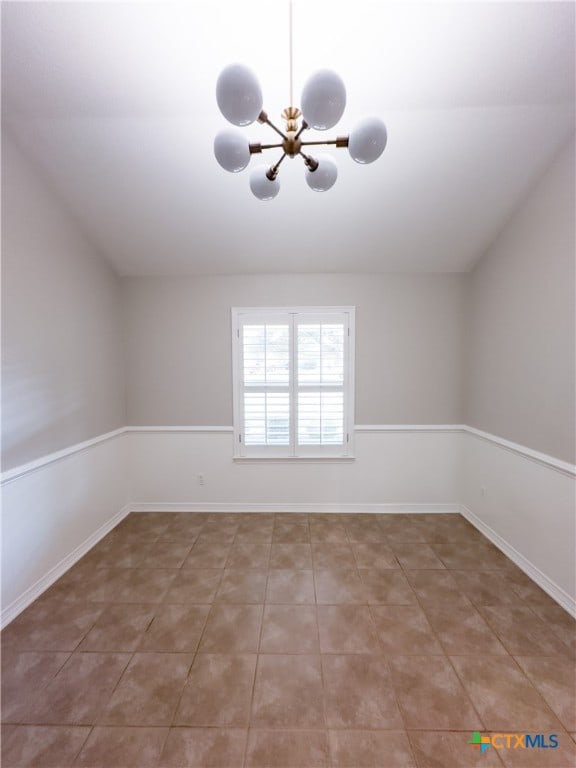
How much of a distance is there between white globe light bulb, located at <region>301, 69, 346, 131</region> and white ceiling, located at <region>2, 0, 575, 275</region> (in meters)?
0.95

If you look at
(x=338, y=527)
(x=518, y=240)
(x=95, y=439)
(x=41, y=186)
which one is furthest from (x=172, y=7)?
Answer: (x=338, y=527)

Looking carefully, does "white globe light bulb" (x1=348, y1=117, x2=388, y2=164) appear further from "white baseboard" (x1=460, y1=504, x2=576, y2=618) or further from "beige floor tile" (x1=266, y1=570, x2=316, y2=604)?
"white baseboard" (x1=460, y1=504, x2=576, y2=618)

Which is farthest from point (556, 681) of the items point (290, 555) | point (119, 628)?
point (119, 628)

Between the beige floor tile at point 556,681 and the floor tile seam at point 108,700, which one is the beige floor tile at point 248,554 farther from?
the beige floor tile at point 556,681

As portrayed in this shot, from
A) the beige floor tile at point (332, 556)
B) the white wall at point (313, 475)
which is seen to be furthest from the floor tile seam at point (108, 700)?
the white wall at point (313, 475)

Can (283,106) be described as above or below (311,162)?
above

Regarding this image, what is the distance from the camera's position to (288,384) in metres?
3.22

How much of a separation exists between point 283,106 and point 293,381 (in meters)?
2.11

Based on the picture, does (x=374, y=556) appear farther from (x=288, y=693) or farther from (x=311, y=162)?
(x=311, y=162)

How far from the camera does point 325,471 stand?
10.7ft

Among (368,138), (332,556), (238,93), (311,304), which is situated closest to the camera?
(238,93)

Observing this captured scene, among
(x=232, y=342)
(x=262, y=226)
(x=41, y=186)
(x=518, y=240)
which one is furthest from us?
(x=232, y=342)

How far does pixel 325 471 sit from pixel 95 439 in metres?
2.20

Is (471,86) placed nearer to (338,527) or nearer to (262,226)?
(262,226)
